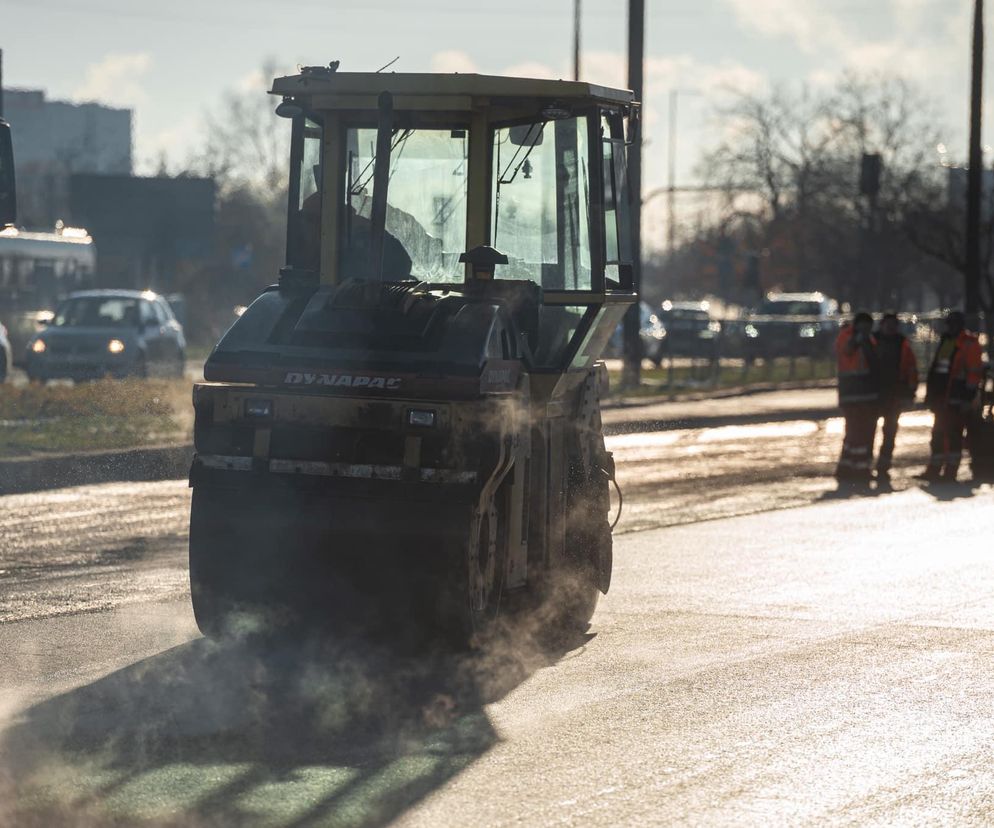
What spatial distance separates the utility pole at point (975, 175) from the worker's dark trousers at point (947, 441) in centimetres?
1503

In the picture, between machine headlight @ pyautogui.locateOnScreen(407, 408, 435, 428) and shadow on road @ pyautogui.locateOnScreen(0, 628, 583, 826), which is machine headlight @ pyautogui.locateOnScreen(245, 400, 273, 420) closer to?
machine headlight @ pyautogui.locateOnScreen(407, 408, 435, 428)

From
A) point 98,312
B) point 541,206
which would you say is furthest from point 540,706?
point 98,312

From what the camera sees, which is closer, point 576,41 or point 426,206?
point 426,206

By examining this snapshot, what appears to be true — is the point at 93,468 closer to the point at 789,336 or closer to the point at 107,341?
the point at 107,341

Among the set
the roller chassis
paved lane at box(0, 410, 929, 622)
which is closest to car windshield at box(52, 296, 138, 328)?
paved lane at box(0, 410, 929, 622)

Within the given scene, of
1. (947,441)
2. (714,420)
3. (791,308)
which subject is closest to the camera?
(947,441)

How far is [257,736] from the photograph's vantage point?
22.9ft

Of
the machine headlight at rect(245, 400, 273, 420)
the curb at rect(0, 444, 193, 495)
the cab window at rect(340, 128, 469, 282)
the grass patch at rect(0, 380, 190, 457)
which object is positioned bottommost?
the curb at rect(0, 444, 193, 495)

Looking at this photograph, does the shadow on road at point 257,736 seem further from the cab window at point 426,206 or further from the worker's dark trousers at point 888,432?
the worker's dark trousers at point 888,432

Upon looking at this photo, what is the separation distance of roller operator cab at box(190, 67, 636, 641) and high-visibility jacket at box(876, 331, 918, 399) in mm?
10151

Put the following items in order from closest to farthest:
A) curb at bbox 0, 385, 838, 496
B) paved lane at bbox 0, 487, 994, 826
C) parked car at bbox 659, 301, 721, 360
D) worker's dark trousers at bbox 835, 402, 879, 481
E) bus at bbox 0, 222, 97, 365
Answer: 1. paved lane at bbox 0, 487, 994, 826
2. curb at bbox 0, 385, 838, 496
3. worker's dark trousers at bbox 835, 402, 879, 481
4. parked car at bbox 659, 301, 721, 360
5. bus at bbox 0, 222, 97, 365

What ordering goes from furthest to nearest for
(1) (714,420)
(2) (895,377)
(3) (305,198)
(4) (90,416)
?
(1) (714,420) → (4) (90,416) → (2) (895,377) → (3) (305,198)

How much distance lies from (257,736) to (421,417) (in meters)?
1.72

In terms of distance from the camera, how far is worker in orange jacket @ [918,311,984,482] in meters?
19.7
